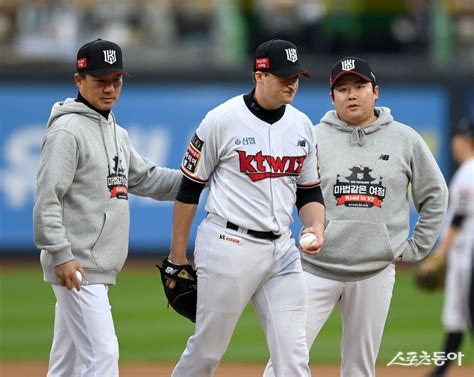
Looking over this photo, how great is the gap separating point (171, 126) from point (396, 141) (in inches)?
422

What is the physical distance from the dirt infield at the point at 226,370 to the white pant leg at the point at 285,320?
3414mm

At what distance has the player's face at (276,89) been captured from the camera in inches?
226

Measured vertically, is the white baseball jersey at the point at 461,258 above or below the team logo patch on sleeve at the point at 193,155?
below

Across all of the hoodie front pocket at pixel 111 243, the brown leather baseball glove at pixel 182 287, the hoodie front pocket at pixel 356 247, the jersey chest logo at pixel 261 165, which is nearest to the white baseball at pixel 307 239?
the jersey chest logo at pixel 261 165

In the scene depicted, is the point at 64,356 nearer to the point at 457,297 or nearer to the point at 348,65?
the point at 348,65

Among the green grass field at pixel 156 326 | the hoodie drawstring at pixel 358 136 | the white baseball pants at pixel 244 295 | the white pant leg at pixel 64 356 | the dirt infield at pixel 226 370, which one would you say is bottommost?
the green grass field at pixel 156 326

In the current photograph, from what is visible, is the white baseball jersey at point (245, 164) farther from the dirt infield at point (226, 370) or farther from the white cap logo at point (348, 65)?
the dirt infield at point (226, 370)

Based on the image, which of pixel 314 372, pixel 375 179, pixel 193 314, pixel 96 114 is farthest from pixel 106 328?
pixel 314 372

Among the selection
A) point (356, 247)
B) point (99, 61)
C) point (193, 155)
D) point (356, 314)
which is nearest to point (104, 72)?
point (99, 61)

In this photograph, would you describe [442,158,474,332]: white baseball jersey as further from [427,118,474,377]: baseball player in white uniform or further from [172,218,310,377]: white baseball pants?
[172,218,310,377]: white baseball pants

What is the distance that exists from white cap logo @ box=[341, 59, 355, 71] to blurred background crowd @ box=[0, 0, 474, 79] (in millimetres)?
10960

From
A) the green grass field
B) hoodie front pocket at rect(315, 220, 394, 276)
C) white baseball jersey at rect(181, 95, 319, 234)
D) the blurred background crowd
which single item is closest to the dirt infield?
the green grass field

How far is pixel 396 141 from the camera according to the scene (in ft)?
20.8

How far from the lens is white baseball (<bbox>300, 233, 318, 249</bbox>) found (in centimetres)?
571
